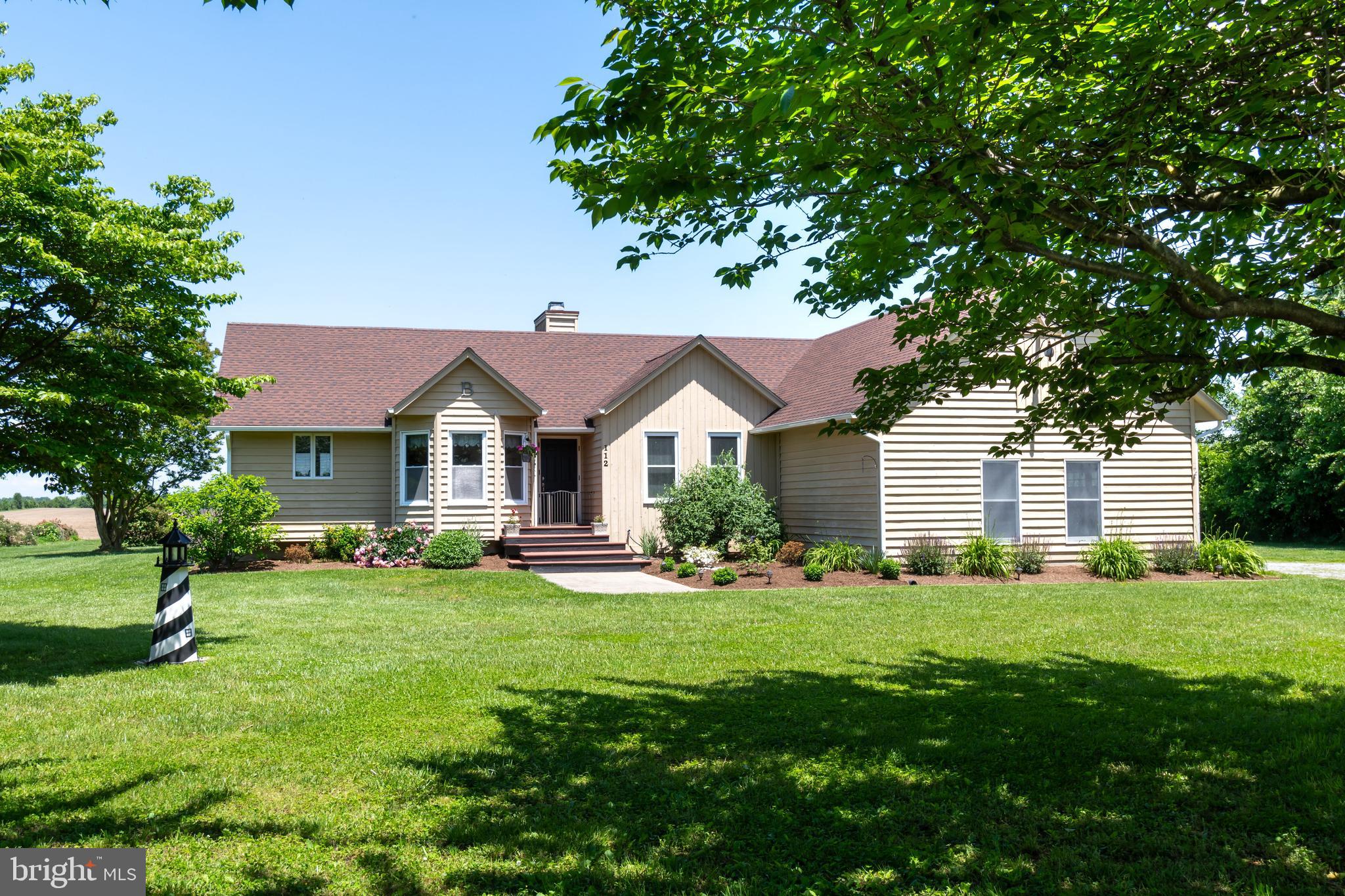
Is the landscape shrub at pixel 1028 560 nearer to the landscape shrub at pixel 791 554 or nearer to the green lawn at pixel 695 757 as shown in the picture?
the landscape shrub at pixel 791 554

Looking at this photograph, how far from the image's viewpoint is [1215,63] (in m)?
5.55

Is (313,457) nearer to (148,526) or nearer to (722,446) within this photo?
(722,446)

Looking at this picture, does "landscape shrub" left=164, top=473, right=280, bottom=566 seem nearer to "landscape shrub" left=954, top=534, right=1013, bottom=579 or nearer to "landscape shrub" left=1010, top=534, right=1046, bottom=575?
"landscape shrub" left=954, top=534, right=1013, bottom=579

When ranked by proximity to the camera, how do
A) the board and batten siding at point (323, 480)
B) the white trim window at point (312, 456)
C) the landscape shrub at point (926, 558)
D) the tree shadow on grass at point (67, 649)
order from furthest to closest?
the white trim window at point (312, 456) < the board and batten siding at point (323, 480) < the landscape shrub at point (926, 558) < the tree shadow on grass at point (67, 649)

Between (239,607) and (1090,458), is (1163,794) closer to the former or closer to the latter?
(239,607)

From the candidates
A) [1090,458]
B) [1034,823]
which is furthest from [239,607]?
[1090,458]

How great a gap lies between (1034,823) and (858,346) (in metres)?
18.5

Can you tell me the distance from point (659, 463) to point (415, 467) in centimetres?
560

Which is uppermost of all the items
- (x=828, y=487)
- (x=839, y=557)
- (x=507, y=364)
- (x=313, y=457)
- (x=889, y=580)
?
(x=507, y=364)

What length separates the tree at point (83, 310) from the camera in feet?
28.8

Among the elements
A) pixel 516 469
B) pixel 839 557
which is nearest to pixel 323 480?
pixel 516 469

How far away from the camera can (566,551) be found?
20125mm

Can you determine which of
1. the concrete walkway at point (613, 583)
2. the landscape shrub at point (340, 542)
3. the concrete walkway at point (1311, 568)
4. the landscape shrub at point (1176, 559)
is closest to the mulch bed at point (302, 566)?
the landscape shrub at point (340, 542)

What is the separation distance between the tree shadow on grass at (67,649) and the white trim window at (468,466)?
9.20m
